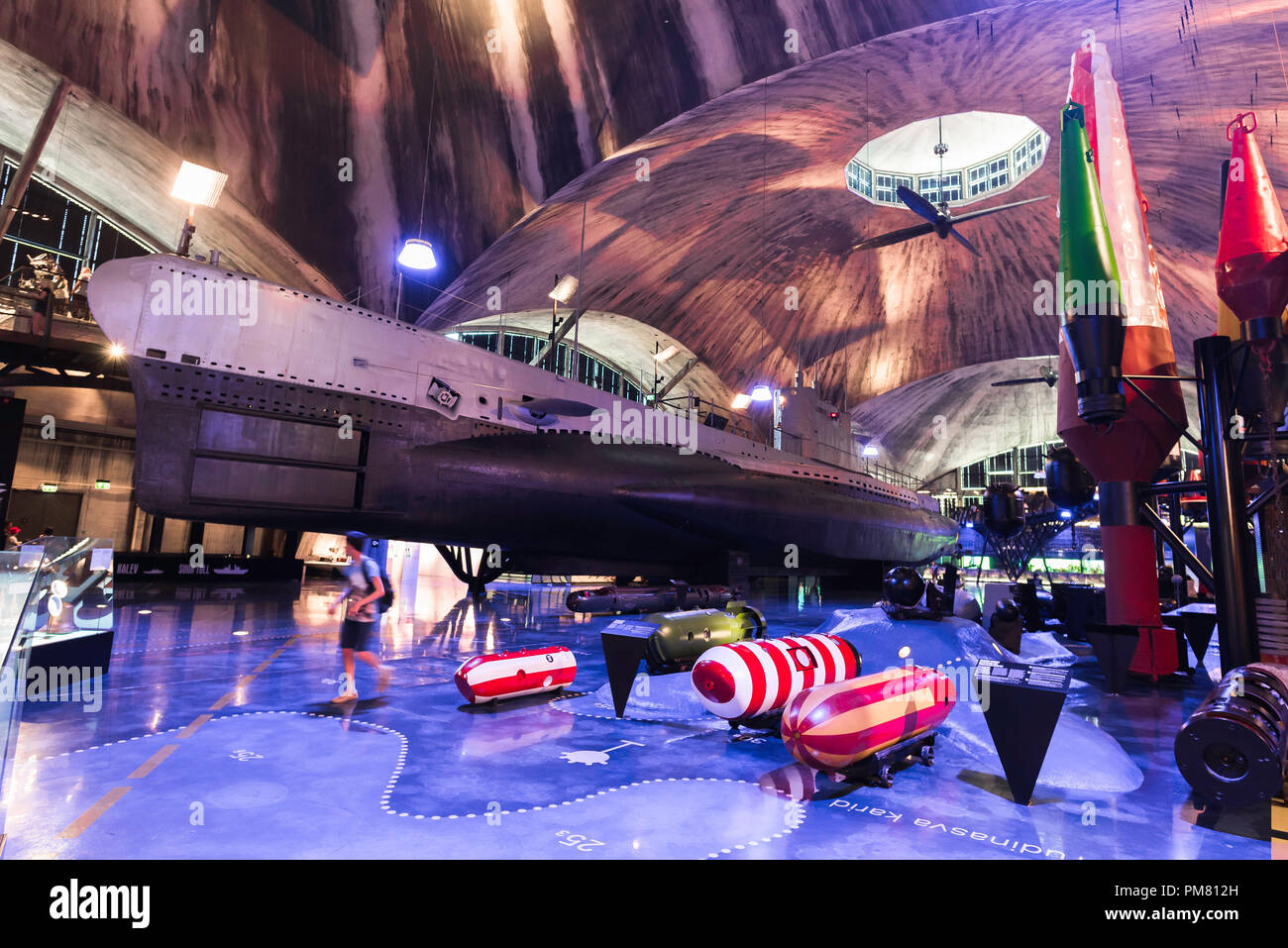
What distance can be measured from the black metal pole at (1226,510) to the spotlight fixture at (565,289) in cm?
1929

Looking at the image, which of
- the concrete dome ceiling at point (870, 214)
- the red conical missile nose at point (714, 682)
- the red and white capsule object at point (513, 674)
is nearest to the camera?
the red conical missile nose at point (714, 682)

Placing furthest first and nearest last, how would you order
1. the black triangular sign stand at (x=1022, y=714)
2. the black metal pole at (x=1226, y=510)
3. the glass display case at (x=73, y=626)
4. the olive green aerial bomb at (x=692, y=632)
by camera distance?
the olive green aerial bomb at (x=692, y=632), the glass display case at (x=73, y=626), the black metal pole at (x=1226, y=510), the black triangular sign stand at (x=1022, y=714)

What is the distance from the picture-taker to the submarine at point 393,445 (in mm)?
8734

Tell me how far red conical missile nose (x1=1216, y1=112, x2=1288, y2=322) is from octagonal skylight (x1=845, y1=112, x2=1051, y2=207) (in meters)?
18.5

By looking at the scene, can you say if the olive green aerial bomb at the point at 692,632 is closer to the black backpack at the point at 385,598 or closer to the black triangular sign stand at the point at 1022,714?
the black backpack at the point at 385,598

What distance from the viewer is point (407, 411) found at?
422 inches

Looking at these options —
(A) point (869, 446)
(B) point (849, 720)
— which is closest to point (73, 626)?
(B) point (849, 720)

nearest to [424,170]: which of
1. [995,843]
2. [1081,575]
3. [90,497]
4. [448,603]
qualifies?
[448,603]

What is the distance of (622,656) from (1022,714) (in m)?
3.21

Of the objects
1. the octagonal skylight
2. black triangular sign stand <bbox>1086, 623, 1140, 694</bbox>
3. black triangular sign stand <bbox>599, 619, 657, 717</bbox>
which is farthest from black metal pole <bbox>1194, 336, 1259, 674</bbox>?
the octagonal skylight

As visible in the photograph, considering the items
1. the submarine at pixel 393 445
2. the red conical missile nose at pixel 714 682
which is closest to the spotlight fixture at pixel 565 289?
the submarine at pixel 393 445

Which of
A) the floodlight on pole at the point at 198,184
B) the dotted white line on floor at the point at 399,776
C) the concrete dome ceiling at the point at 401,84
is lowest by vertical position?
the dotted white line on floor at the point at 399,776

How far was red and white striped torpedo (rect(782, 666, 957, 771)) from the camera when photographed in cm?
411
